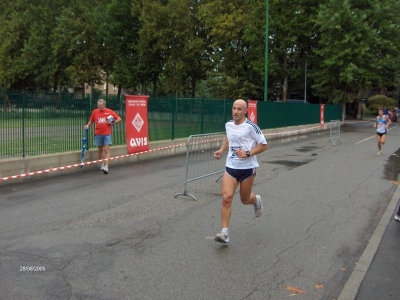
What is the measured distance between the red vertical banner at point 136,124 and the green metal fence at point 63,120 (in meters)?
0.22

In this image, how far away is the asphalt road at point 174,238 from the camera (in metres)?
4.48

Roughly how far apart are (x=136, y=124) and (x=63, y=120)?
2672mm

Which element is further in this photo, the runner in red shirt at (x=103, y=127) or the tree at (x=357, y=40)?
the tree at (x=357, y=40)

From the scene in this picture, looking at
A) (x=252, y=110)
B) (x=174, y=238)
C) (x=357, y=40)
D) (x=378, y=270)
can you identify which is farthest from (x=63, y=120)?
(x=357, y=40)

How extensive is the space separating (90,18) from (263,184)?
36265 mm

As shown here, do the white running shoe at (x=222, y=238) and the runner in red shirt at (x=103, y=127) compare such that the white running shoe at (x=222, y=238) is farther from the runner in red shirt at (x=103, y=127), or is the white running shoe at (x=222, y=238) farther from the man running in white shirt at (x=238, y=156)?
the runner in red shirt at (x=103, y=127)

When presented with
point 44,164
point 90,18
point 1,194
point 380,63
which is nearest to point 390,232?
point 1,194

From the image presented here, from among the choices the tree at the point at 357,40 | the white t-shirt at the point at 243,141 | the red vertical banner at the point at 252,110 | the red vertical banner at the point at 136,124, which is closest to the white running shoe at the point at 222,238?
the white t-shirt at the point at 243,141

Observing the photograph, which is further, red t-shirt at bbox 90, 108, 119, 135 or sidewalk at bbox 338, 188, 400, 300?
red t-shirt at bbox 90, 108, 119, 135

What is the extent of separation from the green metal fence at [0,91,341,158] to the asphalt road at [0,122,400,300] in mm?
1134

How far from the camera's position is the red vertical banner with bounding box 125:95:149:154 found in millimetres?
13672
